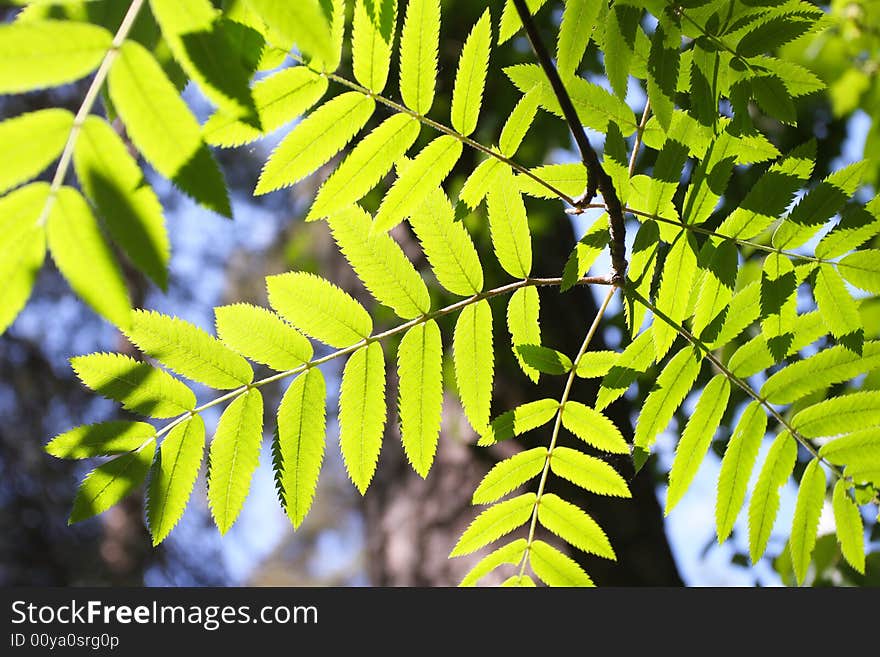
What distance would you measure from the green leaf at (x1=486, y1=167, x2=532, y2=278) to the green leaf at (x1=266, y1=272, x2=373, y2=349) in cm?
29

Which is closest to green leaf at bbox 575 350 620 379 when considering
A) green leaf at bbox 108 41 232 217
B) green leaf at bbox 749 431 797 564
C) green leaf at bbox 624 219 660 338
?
green leaf at bbox 624 219 660 338

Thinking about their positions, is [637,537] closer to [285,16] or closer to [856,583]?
[856,583]

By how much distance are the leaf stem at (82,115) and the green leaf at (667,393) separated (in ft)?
3.49

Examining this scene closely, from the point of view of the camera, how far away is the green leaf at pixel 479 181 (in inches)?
52.5

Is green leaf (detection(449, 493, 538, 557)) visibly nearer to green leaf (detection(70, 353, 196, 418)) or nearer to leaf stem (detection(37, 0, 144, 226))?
green leaf (detection(70, 353, 196, 418))

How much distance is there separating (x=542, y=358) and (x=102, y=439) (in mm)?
805

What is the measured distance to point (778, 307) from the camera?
1364 millimetres

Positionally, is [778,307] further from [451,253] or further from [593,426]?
[451,253]

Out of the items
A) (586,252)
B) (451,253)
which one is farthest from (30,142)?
(586,252)

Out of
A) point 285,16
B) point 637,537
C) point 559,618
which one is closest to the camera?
point 285,16

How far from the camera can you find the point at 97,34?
2.76 ft

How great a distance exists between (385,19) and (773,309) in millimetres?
845

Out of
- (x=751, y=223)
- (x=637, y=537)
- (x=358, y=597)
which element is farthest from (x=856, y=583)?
(x=751, y=223)

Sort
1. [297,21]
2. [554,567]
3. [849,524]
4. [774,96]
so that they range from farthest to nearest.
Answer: [554,567], [849,524], [774,96], [297,21]
